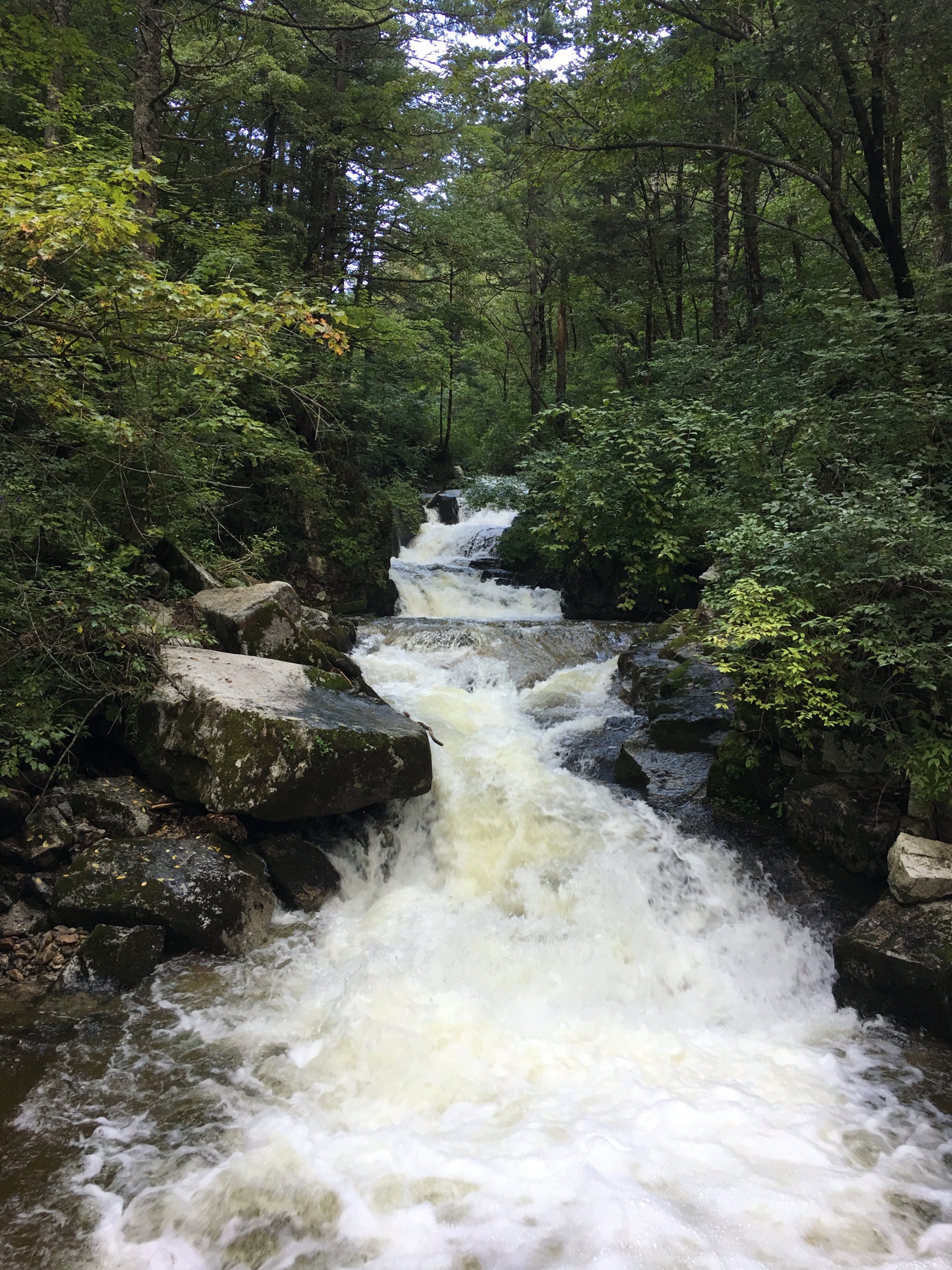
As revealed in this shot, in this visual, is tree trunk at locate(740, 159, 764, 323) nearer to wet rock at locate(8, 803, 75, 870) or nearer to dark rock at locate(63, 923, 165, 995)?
wet rock at locate(8, 803, 75, 870)

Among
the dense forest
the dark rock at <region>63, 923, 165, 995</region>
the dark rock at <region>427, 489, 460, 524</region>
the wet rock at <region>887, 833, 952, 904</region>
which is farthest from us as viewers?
the dark rock at <region>427, 489, 460, 524</region>

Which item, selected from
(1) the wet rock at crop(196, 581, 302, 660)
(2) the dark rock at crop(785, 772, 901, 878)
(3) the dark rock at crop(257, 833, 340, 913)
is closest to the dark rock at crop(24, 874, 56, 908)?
(3) the dark rock at crop(257, 833, 340, 913)

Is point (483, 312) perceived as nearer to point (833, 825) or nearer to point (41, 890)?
point (833, 825)

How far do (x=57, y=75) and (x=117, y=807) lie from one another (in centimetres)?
1042

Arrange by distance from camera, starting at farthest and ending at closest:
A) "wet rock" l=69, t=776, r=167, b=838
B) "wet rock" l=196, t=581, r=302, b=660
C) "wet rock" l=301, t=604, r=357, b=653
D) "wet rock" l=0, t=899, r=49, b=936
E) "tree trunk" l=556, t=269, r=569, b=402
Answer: "tree trunk" l=556, t=269, r=569, b=402 < "wet rock" l=301, t=604, r=357, b=653 < "wet rock" l=196, t=581, r=302, b=660 < "wet rock" l=69, t=776, r=167, b=838 < "wet rock" l=0, t=899, r=49, b=936

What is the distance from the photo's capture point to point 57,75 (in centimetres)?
913

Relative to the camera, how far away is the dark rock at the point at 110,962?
4203mm

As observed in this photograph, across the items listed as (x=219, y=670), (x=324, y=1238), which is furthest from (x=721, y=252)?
(x=324, y=1238)

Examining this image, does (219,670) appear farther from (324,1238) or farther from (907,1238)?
(907,1238)

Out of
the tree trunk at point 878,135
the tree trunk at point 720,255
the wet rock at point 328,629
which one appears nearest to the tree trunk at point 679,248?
the tree trunk at point 720,255

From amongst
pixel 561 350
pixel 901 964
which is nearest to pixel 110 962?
pixel 901 964

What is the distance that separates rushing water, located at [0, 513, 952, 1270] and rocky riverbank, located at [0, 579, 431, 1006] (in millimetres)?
329

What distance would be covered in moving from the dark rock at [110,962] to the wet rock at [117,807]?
0.80 m

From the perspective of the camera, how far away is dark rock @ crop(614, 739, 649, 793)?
6789 millimetres
